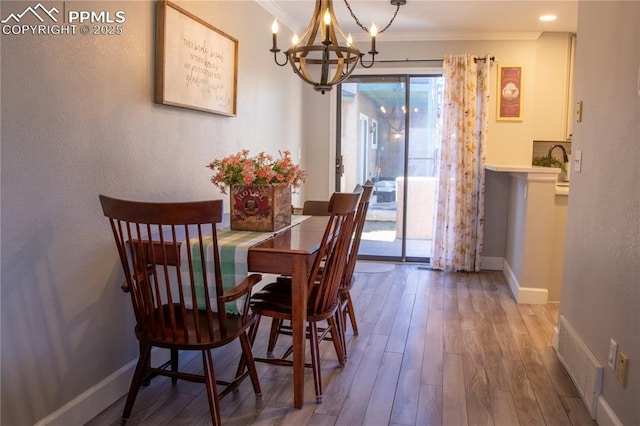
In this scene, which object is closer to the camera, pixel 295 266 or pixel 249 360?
pixel 295 266

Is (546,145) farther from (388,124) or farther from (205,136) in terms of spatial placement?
(205,136)

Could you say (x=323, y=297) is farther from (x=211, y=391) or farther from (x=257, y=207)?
(x=211, y=391)

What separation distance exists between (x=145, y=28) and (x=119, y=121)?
50 centimetres

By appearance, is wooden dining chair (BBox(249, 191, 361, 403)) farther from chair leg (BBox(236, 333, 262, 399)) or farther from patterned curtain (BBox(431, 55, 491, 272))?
patterned curtain (BBox(431, 55, 491, 272))

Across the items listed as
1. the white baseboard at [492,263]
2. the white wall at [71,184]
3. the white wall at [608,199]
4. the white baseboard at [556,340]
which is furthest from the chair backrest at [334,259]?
the white baseboard at [492,263]

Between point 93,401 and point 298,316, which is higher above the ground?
point 298,316

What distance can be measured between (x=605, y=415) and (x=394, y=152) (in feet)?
12.1

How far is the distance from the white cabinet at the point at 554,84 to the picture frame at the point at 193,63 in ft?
10.4

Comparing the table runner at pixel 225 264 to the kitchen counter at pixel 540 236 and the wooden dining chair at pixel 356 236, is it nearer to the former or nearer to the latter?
the wooden dining chair at pixel 356 236

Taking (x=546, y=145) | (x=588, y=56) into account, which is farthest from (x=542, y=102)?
(x=588, y=56)

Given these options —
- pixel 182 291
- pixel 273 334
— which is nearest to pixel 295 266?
pixel 182 291

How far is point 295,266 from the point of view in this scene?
7.02 ft

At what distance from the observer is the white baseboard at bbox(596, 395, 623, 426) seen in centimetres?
204

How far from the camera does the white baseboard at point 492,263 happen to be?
5.33 metres
